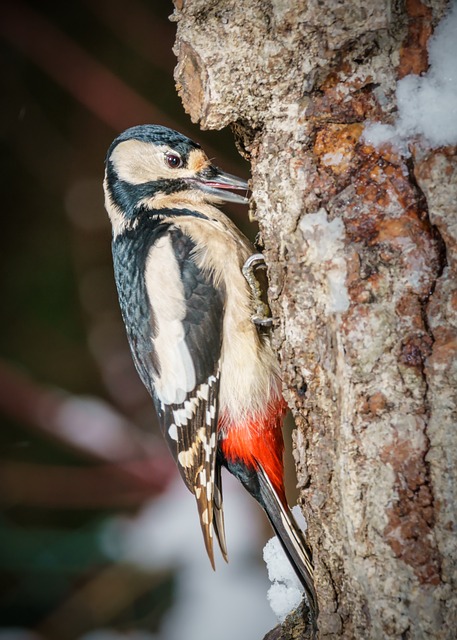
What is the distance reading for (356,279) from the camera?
115 cm

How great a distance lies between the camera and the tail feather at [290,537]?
1.44 m

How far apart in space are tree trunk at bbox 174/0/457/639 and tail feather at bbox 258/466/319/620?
167 mm

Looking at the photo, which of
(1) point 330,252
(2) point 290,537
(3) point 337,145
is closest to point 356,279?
(1) point 330,252

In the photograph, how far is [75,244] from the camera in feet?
9.61

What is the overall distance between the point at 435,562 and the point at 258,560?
1752 millimetres

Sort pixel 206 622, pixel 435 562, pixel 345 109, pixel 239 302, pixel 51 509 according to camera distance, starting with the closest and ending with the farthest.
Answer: pixel 435 562 → pixel 345 109 → pixel 239 302 → pixel 206 622 → pixel 51 509

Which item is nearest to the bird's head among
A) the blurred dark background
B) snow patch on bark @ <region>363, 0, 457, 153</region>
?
snow patch on bark @ <region>363, 0, 457, 153</region>

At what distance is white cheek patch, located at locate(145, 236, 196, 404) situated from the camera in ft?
5.39

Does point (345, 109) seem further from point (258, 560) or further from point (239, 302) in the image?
point (258, 560)

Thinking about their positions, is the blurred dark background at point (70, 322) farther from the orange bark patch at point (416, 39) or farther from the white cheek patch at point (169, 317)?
the orange bark patch at point (416, 39)

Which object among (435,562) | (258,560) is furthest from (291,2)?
(258,560)

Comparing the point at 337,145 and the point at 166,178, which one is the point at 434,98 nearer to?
the point at 337,145

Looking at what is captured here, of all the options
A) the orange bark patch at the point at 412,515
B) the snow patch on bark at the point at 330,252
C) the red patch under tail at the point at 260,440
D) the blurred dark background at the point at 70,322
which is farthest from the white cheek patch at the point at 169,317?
the blurred dark background at the point at 70,322

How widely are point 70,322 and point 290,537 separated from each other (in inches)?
65.7
